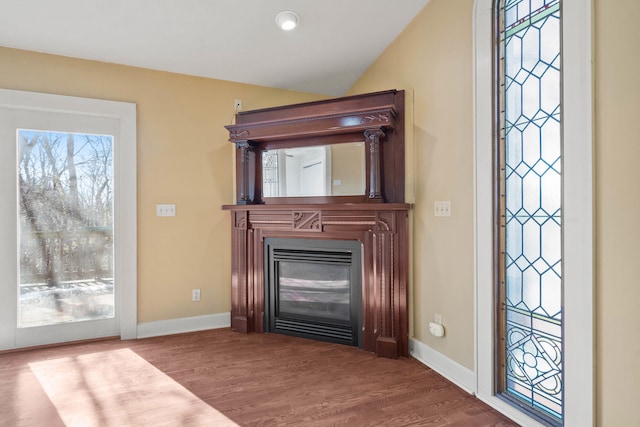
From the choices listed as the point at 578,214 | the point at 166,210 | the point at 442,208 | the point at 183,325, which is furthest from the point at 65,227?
the point at 578,214

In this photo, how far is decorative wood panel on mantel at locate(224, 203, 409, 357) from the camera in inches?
107

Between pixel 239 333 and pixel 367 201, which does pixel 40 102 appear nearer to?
pixel 239 333

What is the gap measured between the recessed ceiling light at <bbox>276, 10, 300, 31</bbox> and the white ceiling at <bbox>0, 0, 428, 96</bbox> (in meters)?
0.04

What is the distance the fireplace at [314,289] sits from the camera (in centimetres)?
298

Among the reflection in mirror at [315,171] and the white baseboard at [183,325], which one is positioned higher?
the reflection in mirror at [315,171]

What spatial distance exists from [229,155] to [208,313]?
5.36 feet

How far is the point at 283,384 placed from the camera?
2.29 m

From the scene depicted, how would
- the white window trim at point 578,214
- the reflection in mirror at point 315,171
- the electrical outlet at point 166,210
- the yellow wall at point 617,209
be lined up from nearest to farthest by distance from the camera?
the yellow wall at point 617,209, the white window trim at point 578,214, the reflection in mirror at point 315,171, the electrical outlet at point 166,210

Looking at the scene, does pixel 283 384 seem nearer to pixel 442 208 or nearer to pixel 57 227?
pixel 442 208

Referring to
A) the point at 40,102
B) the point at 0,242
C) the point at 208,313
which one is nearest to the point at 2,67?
the point at 40,102

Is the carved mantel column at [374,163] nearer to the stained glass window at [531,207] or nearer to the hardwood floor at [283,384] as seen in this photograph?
the stained glass window at [531,207]

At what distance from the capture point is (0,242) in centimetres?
277

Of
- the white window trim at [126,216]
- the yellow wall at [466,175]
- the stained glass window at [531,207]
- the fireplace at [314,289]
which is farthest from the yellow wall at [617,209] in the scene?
the white window trim at [126,216]

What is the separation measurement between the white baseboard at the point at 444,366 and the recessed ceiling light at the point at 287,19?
8.77ft
